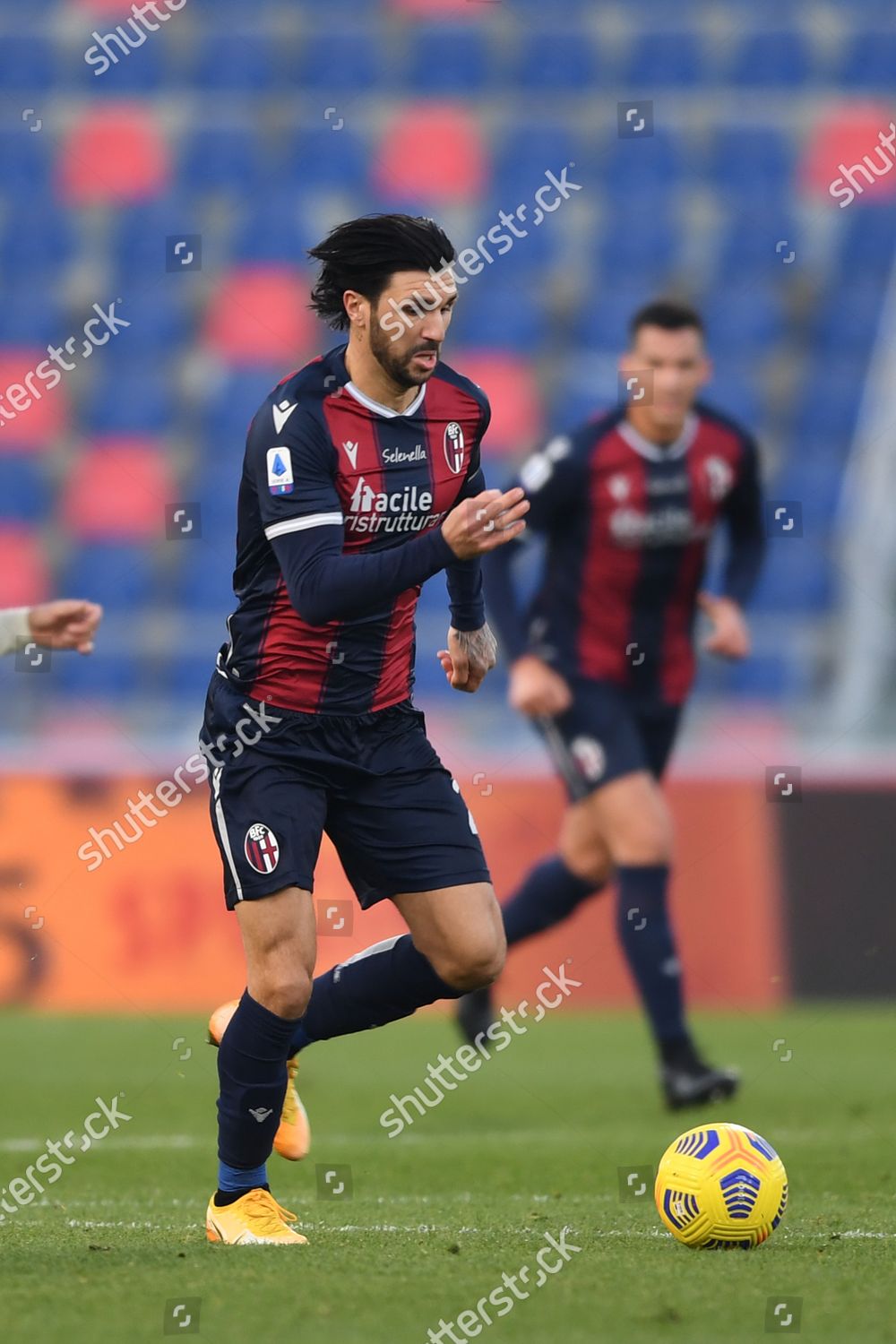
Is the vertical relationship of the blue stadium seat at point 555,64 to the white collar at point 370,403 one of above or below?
above

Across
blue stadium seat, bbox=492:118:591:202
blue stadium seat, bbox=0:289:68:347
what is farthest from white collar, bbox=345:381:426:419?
blue stadium seat, bbox=492:118:591:202

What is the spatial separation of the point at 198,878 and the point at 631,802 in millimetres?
3484

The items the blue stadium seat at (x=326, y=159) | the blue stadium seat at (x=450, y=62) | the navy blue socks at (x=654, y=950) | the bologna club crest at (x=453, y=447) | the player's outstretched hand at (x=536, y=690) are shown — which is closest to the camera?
the bologna club crest at (x=453, y=447)

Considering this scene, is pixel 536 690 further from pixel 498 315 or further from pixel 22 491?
pixel 498 315

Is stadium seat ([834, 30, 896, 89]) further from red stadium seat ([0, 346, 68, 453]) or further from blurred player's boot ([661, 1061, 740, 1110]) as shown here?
blurred player's boot ([661, 1061, 740, 1110])

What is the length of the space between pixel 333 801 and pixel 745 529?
3.49m

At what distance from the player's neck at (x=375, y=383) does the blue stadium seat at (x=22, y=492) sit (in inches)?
395

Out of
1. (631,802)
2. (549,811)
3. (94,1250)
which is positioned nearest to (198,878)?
(549,811)

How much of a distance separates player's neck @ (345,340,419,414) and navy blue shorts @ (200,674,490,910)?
719 mm

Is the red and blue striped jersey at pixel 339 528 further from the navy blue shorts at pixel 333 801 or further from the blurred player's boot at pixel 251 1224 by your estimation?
the blurred player's boot at pixel 251 1224

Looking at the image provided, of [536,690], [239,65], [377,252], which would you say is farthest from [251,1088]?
[239,65]

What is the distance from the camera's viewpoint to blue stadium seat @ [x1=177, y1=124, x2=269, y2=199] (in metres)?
16.1

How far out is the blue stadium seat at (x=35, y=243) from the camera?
52.0ft

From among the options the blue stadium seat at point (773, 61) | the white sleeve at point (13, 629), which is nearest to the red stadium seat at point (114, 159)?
the blue stadium seat at point (773, 61)
